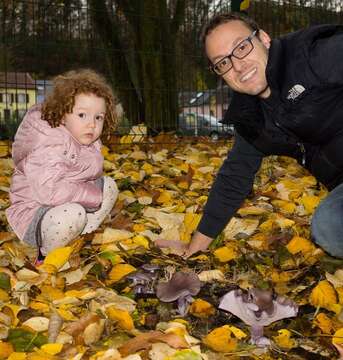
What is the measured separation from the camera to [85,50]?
19.0 ft

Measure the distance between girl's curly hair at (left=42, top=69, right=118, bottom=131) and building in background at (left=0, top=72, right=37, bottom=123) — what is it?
287 centimetres

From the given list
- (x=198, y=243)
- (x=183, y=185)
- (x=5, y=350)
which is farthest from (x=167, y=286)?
(x=183, y=185)

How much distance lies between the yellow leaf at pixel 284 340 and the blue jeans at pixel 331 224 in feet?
1.88

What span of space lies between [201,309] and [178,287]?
11cm

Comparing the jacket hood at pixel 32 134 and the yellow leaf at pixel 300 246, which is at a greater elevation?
the jacket hood at pixel 32 134

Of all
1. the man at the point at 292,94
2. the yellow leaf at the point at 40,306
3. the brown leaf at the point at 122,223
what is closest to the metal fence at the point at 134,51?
the brown leaf at the point at 122,223

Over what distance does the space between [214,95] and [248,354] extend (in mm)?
5366

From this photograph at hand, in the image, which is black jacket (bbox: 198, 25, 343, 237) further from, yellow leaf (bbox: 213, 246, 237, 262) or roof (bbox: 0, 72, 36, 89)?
roof (bbox: 0, 72, 36, 89)

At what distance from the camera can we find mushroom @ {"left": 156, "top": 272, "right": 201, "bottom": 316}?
5.95 feet

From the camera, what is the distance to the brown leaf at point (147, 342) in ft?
4.75

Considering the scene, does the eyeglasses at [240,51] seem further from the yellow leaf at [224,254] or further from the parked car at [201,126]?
the parked car at [201,126]

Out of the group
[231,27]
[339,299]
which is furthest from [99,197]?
[339,299]

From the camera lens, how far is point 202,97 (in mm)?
6566

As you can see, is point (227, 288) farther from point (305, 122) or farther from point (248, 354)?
point (305, 122)
